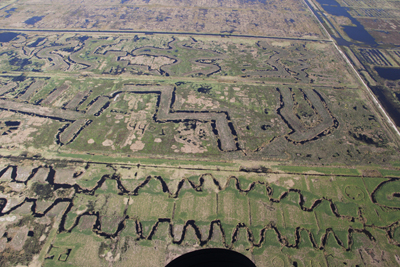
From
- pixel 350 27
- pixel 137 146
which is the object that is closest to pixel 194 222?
pixel 137 146

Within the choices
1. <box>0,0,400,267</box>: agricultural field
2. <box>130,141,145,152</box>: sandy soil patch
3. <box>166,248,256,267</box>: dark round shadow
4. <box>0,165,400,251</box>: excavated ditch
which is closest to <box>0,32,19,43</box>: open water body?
<box>0,0,400,267</box>: agricultural field

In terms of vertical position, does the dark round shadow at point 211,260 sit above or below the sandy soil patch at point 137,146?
above

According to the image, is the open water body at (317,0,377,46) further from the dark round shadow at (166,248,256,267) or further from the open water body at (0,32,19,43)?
the open water body at (0,32,19,43)

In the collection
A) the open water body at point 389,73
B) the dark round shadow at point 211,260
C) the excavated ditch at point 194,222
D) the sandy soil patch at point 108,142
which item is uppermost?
the dark round shadow at point 211,260

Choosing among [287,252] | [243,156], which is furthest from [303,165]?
[287,252]

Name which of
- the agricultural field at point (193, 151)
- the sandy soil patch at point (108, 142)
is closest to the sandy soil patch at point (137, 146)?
the agricultural field at point (193, 151)

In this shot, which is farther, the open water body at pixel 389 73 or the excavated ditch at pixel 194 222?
the open water body at pixel 389 73

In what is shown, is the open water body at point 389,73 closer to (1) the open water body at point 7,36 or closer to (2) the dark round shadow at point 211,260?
(2) the dark round shadow at point 211,260
